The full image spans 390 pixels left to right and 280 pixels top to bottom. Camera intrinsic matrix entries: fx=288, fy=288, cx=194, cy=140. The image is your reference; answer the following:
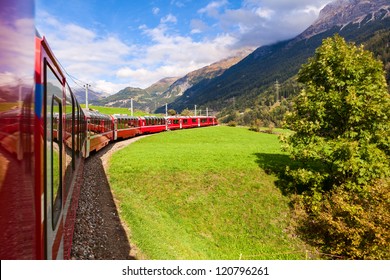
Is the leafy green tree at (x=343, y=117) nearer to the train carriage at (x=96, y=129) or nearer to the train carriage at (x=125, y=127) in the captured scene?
the train carriage at (x=96, y=129)

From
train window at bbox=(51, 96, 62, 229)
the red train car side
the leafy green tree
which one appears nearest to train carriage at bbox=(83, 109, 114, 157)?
the leafy green tree

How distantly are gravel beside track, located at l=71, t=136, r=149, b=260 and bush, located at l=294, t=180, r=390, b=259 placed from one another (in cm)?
1081

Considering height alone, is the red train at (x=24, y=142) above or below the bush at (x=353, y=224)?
above

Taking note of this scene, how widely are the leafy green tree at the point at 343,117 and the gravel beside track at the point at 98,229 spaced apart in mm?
12155

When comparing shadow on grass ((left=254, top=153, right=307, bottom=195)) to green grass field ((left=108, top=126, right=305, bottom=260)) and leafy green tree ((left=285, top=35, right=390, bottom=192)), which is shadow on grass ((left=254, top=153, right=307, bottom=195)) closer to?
green grass field ((left=108, top=126, right=305, bottom=260))

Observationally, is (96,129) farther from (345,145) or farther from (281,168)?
(345,145)

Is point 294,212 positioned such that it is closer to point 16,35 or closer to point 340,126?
point 340,126

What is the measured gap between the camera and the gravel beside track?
9.98 m

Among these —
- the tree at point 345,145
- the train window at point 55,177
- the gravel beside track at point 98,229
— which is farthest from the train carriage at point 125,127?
the train window at point 55,177

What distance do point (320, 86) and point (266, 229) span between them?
9.82 m

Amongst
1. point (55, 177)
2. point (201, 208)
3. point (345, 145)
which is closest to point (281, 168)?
point (345, 145)

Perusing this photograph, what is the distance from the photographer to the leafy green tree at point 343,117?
658 inches

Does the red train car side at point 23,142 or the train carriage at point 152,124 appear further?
the train carriage at point 152,124
